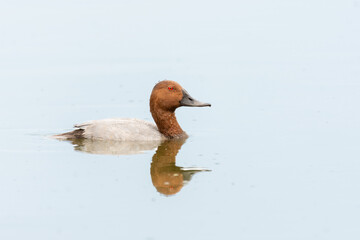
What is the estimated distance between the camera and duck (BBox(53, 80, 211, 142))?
12977 mm

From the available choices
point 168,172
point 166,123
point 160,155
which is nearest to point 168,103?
point 166,123

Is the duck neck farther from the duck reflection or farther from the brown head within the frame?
the duck reflection

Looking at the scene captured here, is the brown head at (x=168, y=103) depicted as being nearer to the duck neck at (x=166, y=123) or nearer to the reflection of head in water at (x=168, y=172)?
the duck neck at (x=166, y=123)

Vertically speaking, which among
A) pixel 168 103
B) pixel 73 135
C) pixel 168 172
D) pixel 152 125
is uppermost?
pixel 168 103

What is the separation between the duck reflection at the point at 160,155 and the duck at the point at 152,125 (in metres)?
0.13

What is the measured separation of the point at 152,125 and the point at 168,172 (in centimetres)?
273

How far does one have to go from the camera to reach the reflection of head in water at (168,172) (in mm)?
10031

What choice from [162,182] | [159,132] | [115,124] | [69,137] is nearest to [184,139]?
[159,132]

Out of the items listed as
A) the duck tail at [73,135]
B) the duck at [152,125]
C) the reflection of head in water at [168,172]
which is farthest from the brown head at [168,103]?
the duck tail at [73,135]

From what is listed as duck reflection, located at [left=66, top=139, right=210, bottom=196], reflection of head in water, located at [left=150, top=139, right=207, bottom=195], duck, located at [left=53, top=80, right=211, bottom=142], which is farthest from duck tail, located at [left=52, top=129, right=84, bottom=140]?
reflection of head in water, located at [left=150, top=139, right=207, bottom=195]

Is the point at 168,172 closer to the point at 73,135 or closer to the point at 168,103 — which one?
the point at 168,103

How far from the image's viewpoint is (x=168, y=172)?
10.9m

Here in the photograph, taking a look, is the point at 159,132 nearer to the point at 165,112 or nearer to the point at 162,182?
the point at 165,112

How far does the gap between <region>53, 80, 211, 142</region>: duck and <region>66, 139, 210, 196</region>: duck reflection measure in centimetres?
13
